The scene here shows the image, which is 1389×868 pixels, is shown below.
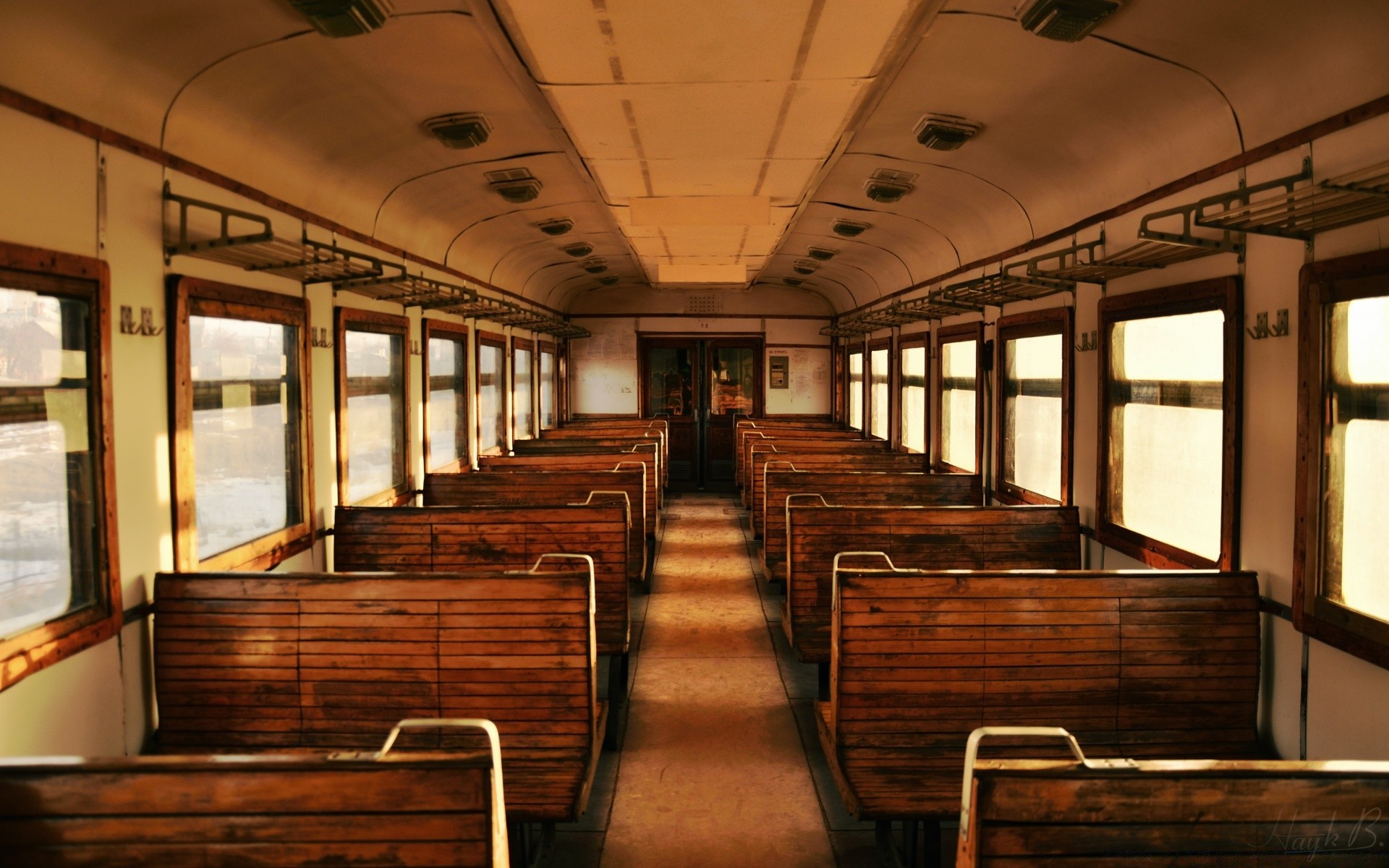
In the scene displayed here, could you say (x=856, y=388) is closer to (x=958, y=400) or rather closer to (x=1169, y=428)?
(x=958, y=400)

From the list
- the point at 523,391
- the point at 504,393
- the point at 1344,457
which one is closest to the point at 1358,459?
the point at 1344,457

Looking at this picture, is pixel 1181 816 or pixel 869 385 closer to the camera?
pixel 1181 816

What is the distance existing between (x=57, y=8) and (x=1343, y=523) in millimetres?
4841

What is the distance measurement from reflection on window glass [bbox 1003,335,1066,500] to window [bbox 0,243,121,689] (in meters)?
5.43

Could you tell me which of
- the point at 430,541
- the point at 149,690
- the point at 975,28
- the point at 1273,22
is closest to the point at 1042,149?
the point at 975,28

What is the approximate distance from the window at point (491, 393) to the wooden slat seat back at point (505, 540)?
15.2 feet

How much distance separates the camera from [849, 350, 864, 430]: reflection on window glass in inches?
561

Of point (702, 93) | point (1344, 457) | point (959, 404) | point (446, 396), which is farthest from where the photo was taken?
point (959, 404)

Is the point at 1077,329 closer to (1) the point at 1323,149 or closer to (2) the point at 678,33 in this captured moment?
(1) the point at 1323,149

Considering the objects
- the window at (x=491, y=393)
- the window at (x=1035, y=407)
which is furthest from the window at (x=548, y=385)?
the window at (x=1035, y=407)

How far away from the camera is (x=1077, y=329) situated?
6.01 metres

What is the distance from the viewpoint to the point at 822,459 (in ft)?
29.6

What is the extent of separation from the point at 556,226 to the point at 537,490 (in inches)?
139

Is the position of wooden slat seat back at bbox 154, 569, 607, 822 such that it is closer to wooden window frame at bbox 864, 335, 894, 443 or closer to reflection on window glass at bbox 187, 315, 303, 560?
reflection on window glass at bbox 187, 315, 303, 560
